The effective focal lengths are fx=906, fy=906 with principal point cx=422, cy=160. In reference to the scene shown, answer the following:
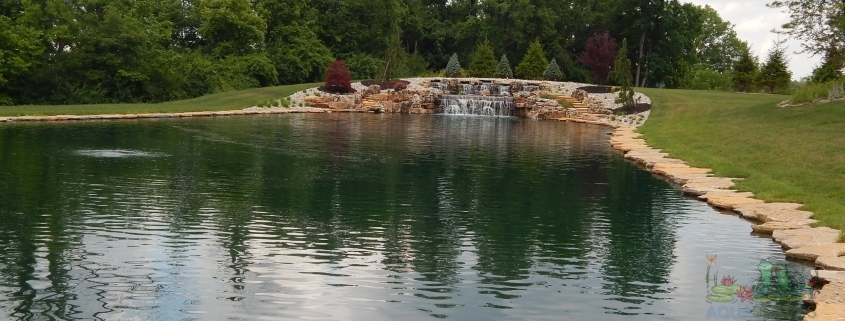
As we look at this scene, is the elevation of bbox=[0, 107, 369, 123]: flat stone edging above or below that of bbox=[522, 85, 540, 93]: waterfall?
below

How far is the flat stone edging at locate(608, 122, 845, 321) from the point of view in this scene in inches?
433

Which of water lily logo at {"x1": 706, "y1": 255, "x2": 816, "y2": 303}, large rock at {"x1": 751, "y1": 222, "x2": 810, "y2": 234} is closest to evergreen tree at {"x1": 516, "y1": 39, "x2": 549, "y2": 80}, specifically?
large rock at {"x1": 751, "y1": 222, "x2": 810, "y2": 234}

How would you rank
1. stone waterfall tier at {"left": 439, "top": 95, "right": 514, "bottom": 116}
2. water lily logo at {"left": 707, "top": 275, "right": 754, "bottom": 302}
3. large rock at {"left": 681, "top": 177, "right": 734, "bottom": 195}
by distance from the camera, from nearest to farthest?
water lily logo at {"left": 707, "top": 275, "right": 754, "bottom": 302} < large rock at {"left": 681, "top": 177, "right": 734, "bottom": 195} < stone waterfall tier at {"left": 439, "top": 95, "right": 514, "bottom": 116}

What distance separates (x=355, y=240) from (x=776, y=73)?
175 ft

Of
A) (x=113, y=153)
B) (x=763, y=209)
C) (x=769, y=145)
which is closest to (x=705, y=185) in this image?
(x=763, y=209)

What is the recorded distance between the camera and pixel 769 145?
27531 millimetres

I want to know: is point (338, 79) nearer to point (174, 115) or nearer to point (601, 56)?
point (174, 115)

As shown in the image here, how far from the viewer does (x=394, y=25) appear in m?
60.5

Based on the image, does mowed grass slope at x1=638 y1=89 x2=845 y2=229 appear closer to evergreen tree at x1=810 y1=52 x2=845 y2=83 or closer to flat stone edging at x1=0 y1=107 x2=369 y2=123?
evergreen tree at x1=810 y1=52 x2=845 y2=83

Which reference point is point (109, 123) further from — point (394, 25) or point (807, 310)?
point (807, 310)

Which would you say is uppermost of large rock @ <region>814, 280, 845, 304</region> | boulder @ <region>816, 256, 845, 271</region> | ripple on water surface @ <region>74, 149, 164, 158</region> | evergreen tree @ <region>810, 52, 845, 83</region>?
evergreen tree @ <region>810, 52, 845, 83</region>

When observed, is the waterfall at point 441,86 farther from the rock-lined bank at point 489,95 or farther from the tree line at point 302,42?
the tree line at point 302,42

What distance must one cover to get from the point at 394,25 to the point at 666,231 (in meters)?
45.9

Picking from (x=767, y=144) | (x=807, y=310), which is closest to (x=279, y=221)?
(x=807, y=310)
